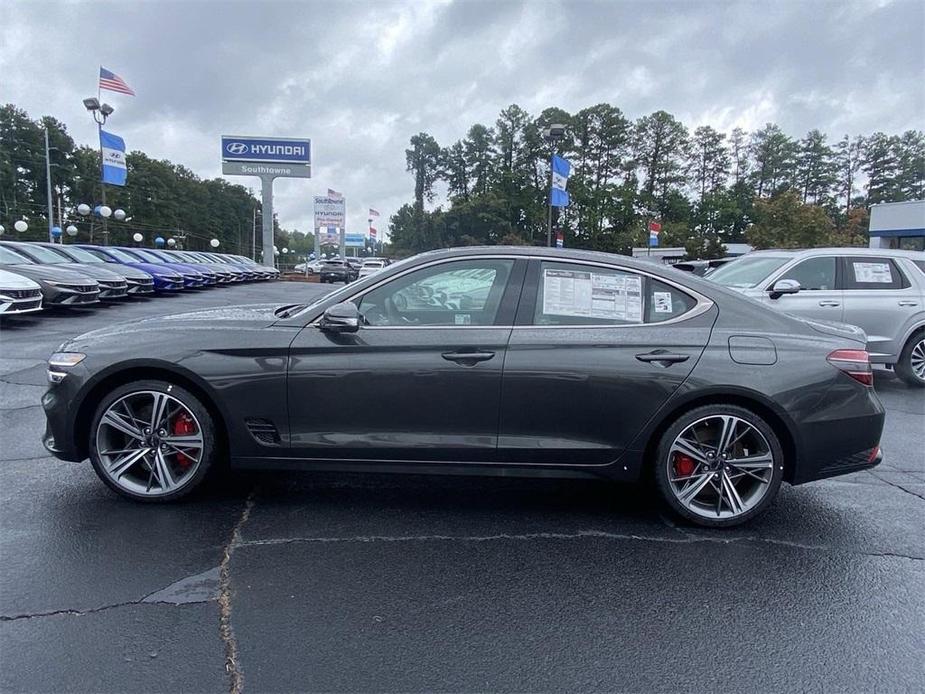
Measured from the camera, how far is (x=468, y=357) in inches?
132

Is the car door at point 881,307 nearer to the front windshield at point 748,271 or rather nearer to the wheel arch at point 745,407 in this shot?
the front windshield at point 748,271

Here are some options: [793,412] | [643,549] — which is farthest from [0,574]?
[793,412]

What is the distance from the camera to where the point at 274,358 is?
11.3 feet

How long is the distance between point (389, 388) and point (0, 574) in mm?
2001

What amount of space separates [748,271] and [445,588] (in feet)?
22.9

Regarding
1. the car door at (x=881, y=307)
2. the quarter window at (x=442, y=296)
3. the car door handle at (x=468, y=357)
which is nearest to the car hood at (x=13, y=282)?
the quarter window at (x=442, y=296)

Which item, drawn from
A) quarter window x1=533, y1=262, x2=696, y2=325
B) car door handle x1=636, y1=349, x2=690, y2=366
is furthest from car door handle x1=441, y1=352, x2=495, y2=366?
car door handle x1=636, y1=349, x2=690, y2=366

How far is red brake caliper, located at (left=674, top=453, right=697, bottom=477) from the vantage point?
11.4 feet

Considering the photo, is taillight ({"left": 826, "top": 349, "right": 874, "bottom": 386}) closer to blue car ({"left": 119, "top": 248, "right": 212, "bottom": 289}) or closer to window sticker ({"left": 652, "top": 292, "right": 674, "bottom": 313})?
window sticker ({"left": 652, "top": 292, "right": 674, "bottom": 313})

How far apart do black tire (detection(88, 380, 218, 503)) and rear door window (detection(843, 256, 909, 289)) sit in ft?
25.0

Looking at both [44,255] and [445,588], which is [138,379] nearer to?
[445,588]

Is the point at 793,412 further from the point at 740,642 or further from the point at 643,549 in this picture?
the point at 740,642

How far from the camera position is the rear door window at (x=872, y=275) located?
7652 millimetres

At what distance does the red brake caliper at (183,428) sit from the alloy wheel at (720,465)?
2769 millimetres
